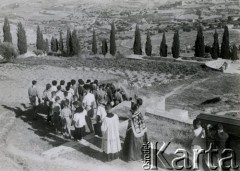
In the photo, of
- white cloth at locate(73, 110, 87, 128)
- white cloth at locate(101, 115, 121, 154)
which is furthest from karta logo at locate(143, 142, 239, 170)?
white cloth at locate(73, 110, 87, 128)

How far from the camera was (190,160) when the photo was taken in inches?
271

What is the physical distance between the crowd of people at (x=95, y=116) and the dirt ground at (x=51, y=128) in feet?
0.82

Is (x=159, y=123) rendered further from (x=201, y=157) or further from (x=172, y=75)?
(x=172, y=75)

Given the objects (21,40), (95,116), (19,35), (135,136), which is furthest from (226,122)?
(19,35)

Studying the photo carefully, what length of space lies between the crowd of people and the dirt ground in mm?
249

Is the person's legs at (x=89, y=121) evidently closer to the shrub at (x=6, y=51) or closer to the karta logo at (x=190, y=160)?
the karta logo at (x=190, y=160)

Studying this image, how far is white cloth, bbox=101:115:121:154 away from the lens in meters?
6.98

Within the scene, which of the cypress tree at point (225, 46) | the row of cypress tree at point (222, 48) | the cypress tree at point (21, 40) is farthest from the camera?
the cypress tree at point (21, 40)

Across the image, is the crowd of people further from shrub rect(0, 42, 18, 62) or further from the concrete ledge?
shrub rect(0, 42, 18, 62)

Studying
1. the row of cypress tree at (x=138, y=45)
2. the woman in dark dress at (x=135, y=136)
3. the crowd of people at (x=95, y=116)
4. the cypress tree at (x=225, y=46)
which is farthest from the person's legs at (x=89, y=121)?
the cypress tree at (x=225, y=46)

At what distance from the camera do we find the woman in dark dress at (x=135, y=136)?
6922 millimetres

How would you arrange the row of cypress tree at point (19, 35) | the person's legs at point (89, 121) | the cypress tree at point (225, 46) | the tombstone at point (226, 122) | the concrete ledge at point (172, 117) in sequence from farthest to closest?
1. the row of cypress tree at point (19, 35)
2. the cypress tree at point (225, 46)
3. the concrete ledge at point (172, 117)
4. the person's legs at point (89, 121)
5. the tombstone at point (226, 122)

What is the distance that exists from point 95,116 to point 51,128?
4.85ft

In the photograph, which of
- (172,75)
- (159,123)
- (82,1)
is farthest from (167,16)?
(159,123)
